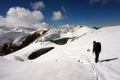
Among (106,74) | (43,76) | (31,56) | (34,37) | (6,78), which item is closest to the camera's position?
(6,78)

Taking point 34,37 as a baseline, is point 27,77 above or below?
below

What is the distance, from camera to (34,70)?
12.3 meters

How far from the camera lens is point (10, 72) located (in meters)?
11.4

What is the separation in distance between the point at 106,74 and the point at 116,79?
149 centimetres

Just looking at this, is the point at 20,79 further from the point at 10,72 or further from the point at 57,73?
the point at 57,73

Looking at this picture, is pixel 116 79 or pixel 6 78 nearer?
pixel 6 78

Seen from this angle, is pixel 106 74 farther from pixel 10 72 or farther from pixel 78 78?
pixel 10 72

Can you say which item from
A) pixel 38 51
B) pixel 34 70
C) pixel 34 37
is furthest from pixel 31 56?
pixel 34 37

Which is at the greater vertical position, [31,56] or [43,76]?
[31,56]

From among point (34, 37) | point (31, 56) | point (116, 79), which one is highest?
point (34, 37)

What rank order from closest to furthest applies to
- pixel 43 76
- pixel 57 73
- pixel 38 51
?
pixel 43 76 → pixel 57 73 → pixel 38 51

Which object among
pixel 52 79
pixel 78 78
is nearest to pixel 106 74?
pixel 78 78

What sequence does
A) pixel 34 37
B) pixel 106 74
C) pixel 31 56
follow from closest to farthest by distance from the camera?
pixel 106 74 → pixel 31 56 → pixel 34 37

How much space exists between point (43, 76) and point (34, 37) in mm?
146729
